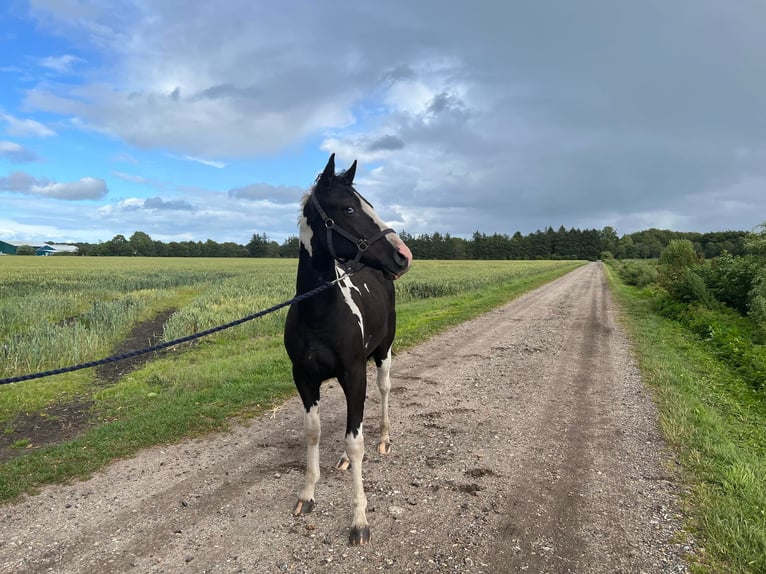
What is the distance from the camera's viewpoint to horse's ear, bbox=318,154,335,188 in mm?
3496

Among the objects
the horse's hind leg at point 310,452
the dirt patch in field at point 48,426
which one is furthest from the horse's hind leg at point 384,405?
the dirt patch in field at point 48,426

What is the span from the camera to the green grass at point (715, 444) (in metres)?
3.34

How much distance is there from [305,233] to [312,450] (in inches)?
83.3

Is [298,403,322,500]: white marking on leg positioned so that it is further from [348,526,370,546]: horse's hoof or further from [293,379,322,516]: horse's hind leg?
[348,526,370,546]: horse's hoof

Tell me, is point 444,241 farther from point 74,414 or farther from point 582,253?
point 74,414

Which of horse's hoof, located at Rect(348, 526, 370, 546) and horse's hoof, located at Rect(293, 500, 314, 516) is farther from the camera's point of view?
horse's hoof, located at Rect(293, 500, 314, 516)

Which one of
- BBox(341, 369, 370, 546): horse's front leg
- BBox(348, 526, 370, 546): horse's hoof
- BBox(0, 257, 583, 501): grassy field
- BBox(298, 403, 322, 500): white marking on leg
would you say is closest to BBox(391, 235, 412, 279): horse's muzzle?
BBox(341, 369, 370, 546): horse's front leg

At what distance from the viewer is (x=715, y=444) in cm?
520

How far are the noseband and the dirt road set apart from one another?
7.68ft

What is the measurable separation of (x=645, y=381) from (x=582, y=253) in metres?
139

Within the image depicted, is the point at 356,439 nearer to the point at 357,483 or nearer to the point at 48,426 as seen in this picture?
the point at 357,483

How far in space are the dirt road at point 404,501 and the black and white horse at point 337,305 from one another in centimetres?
38

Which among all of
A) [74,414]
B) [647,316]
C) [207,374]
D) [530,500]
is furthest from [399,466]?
[647,316]

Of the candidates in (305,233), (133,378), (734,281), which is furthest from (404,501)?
(734,281)
